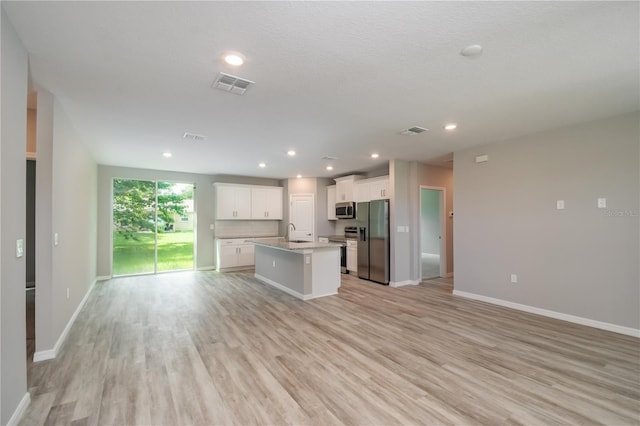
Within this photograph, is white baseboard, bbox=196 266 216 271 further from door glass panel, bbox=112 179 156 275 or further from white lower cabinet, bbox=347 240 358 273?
white lower cabinet, bbox=347 240 358 273

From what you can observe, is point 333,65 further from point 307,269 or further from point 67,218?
point 67,218

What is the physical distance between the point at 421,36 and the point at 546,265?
3.81 metres

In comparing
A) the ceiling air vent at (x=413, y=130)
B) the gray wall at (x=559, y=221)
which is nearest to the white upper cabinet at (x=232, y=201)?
the ceiling air vent at (x=413, y=130)

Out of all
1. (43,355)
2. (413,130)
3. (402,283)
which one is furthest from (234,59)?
(402,283)

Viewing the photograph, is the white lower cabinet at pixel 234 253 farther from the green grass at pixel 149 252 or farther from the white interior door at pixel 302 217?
the white interior door at pixel 302 217

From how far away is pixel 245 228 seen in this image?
824 centimetres

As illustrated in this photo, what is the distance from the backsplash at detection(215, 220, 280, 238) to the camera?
310 inches

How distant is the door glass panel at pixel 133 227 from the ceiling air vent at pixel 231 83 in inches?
215

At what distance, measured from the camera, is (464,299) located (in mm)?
4871

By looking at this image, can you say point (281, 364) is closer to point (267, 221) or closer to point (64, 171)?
point (64, 171)

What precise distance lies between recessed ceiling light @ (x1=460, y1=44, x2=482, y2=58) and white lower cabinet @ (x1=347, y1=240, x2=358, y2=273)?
16.9 ft

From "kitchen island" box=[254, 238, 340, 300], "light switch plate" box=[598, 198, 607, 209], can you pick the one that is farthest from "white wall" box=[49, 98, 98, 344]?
"light switch plate" box=[598, 198, 607, 209]

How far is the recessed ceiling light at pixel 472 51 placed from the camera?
6.70 feet

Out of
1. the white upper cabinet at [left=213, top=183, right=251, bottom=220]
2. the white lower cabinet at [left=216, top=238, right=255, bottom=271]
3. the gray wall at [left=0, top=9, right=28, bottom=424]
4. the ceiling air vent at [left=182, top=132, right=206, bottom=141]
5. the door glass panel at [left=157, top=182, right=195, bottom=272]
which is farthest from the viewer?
the white upper cabinet at [left=213, top=183, right=251, bottom=220]
